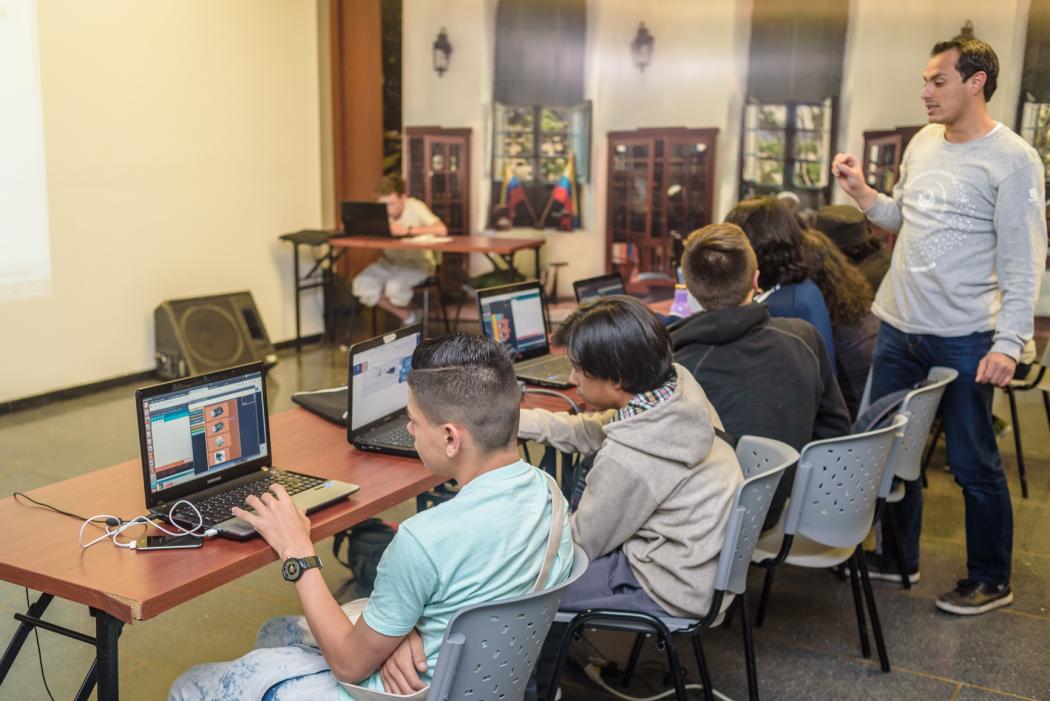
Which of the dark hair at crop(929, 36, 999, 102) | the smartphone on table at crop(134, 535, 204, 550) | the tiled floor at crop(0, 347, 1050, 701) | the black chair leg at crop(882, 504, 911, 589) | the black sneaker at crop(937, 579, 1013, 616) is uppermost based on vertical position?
the dark hair at crop(929, 36, 999, 102)

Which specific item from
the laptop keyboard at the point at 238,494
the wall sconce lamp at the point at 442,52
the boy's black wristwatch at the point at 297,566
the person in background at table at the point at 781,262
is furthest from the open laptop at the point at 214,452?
the wall sconce lamp at the point at 442,52

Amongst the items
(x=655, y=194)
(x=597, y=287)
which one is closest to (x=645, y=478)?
(x=597, y=287)

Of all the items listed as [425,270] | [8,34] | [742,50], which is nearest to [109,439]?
[8,34]

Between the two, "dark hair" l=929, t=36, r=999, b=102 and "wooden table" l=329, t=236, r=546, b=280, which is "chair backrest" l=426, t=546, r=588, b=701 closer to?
"dark hair" l=929, t=36, r=999, b=102

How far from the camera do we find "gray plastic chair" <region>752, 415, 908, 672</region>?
8.20 feet

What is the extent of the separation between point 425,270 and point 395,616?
6154 mm

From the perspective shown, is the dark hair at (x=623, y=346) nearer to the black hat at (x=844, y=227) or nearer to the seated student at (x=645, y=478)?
the seated student at (x=645, y=478)

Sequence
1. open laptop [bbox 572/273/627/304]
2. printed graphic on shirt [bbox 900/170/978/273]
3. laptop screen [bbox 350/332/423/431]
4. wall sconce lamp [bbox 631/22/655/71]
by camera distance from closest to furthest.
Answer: laptop screen [bbox 350/332/423/431] < printed graphic on shirt [bbox 900/170/978/273] < open laptop [bbox 572/273/627/304] < wall sconce lamp [bbox 631/22/655/71]

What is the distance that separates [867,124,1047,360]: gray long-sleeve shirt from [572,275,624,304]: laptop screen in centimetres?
125

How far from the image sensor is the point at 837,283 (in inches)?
143

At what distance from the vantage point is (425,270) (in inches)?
300

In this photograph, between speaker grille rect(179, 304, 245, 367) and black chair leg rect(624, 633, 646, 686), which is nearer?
black chair leg rect(624, 633, 646, 686)

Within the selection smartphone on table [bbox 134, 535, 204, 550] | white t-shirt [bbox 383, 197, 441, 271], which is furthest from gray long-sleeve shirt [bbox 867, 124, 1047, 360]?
white t-shirt [bbox 383, 197, 441, 271]

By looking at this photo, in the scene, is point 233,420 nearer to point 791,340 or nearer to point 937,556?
point 791,340
